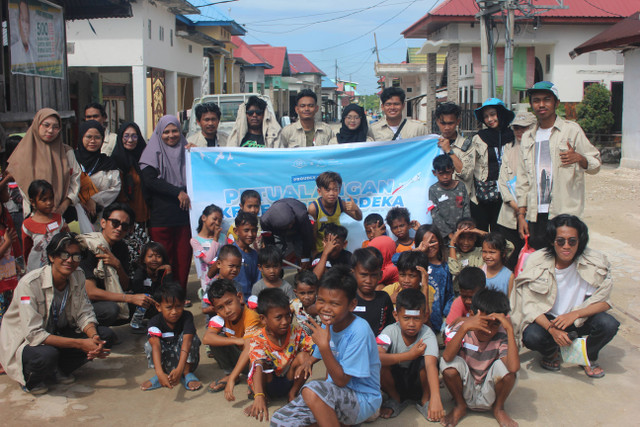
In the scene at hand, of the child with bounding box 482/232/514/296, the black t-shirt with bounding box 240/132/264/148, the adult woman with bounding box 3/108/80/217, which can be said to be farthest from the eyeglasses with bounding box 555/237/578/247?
the adult woman with bounding box 3/108/80/217

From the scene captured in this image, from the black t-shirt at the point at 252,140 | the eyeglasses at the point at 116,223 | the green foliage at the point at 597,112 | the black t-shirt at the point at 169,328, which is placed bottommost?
the black t-shirt at the point at 169,328

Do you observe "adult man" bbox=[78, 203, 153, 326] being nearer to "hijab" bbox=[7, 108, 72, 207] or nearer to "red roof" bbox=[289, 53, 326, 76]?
"hijab" bbox=[7, 108, 72, 207]

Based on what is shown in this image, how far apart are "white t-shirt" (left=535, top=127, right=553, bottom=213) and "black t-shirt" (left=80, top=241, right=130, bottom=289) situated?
358 cm

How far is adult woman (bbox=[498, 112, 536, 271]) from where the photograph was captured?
17.1 feet

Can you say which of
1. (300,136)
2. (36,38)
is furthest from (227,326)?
(36,38)

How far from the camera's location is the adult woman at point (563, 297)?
4125mm

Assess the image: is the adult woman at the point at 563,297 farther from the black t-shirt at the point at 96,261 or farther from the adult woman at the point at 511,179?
the black t-shirt at the point at 96,261

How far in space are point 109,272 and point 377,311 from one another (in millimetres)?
2271

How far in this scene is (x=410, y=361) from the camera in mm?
3742

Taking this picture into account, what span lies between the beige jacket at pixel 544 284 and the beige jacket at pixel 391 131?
2240 mm

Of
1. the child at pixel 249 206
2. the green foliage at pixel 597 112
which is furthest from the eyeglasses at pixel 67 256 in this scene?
the green foliage at pixel 597 112

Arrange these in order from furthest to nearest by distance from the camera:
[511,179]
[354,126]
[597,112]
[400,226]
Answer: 1. [597,112]
2. [354,126]
3. [400,226]
4. [511,179]

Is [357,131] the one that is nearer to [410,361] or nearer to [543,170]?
Result: [543,170]

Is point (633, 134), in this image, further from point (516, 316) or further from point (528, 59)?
point (516, 316)
